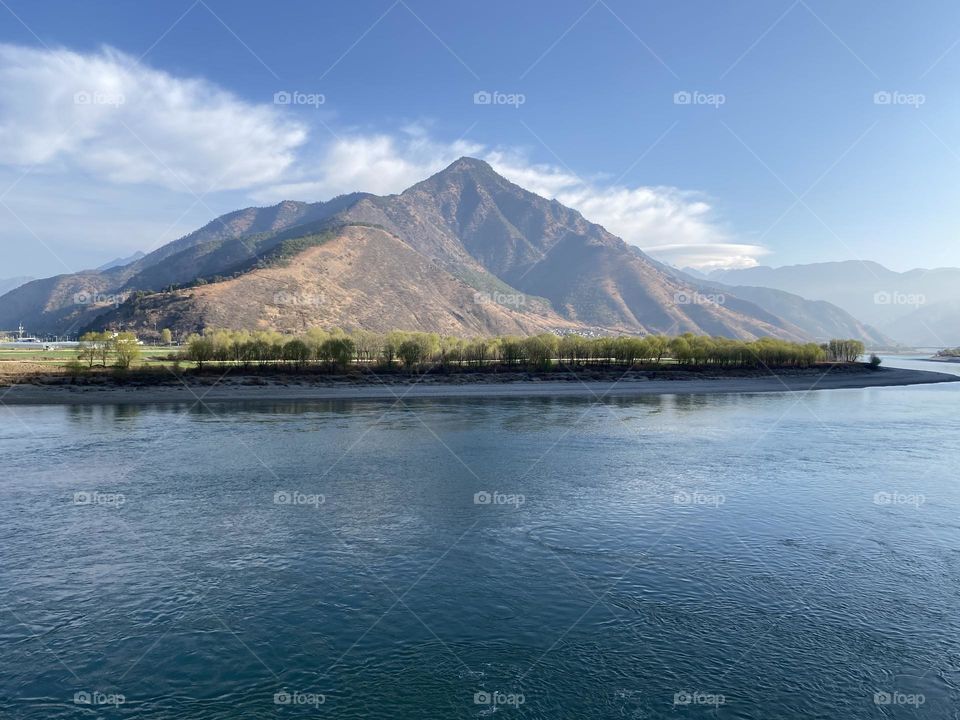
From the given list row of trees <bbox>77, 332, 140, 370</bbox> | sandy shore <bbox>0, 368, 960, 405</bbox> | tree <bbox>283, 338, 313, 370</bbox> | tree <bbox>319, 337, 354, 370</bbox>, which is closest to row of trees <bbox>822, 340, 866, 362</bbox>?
sandy shore <bbox>0, 368, 960, 405</bbox>

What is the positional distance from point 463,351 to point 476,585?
11238 cm

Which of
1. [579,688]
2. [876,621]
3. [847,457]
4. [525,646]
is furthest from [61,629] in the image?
[847,457]

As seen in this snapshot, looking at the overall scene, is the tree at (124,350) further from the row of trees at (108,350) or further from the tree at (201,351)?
the tree at (201,351)

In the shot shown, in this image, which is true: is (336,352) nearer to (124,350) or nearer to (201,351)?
(201,351)

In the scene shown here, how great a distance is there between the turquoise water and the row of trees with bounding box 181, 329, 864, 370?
2762 inches

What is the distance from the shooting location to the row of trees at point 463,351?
11662 cm

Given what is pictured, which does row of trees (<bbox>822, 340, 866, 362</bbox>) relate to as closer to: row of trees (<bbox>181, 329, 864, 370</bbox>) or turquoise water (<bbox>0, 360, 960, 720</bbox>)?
row of trees (<bbox>181, 329, 864, 370</bbox>)

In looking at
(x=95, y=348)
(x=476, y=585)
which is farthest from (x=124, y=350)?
(x=476, y=585)

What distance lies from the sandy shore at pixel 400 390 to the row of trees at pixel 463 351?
1271 cm

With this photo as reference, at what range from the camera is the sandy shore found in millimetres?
88438

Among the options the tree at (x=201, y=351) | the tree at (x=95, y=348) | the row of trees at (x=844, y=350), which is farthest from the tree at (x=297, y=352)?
the row of trees at (x=844, y=350)

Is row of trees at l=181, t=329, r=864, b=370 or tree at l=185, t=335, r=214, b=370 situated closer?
tree at l=185, t=335, r=214, b=370

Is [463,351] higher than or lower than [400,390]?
higher

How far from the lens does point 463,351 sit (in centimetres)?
13375
